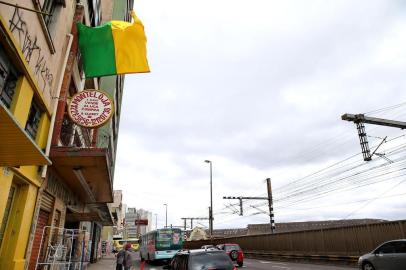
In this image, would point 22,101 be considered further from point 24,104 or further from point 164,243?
point 164,243

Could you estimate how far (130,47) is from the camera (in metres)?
12.8

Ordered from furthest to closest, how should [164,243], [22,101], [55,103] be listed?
[164,243]
[55,103]
[22,101]

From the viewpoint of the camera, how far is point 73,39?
12.6 m

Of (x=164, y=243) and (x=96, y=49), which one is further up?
(x=96, y=49)

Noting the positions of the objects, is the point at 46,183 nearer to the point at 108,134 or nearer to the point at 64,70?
the point at 64,70

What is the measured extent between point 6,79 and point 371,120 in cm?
1689

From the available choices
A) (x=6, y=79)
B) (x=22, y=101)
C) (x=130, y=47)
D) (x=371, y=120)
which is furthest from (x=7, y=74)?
(x=371, y=120)

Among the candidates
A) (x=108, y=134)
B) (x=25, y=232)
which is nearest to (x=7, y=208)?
(x=25, y=232)

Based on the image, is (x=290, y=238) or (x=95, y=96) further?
(x=290, y=238)

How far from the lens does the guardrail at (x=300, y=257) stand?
2131 centimetres

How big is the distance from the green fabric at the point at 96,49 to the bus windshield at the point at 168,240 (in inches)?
761

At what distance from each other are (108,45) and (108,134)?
61.0 ft

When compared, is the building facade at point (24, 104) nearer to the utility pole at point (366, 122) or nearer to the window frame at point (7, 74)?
the window frame at point (7, 74)

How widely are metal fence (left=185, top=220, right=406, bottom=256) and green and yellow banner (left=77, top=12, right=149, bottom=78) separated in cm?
1595
